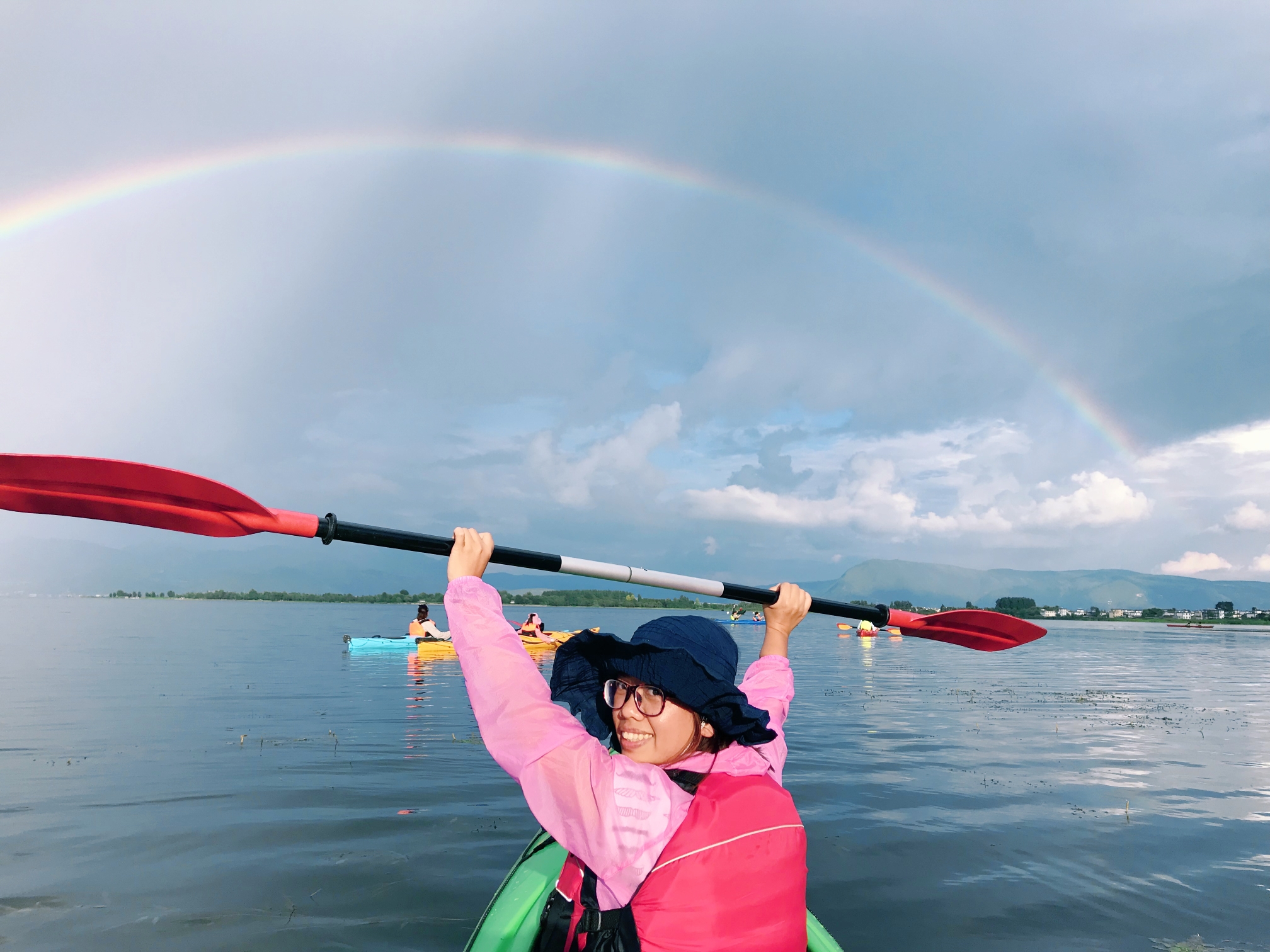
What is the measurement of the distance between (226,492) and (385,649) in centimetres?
2766

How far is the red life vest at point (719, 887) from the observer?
7.90 ft

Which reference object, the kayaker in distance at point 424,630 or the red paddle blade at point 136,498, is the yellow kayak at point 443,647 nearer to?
the kayaker in distance at point 424,630

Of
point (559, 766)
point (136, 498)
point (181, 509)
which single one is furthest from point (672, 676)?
point (136, 498)

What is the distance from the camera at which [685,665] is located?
101 inches

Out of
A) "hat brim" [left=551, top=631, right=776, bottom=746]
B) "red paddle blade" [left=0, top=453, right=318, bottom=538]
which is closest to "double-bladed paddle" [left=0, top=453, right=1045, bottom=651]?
"red paddle blade" [left=0, top=453, right=318, bottom=538]

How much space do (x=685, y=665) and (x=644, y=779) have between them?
15.4 inches

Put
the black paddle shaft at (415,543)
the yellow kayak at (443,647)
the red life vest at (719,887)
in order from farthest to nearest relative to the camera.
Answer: the yellow kayak at (443,647), the black paddle shaft at (415,543), the red life vest at (719,887)

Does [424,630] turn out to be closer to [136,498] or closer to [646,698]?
[136,498]

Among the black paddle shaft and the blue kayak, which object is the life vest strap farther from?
the blue kayak

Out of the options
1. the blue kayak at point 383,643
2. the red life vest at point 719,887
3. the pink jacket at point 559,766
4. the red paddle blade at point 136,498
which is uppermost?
the red paddle blade at point 136,498

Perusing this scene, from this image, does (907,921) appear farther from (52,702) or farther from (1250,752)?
(52,702)

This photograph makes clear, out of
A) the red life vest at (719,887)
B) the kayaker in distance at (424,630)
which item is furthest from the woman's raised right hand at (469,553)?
the kayaker in distance at (424,630)

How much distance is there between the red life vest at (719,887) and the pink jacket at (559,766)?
3.2 inches

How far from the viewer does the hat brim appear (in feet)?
8.32
